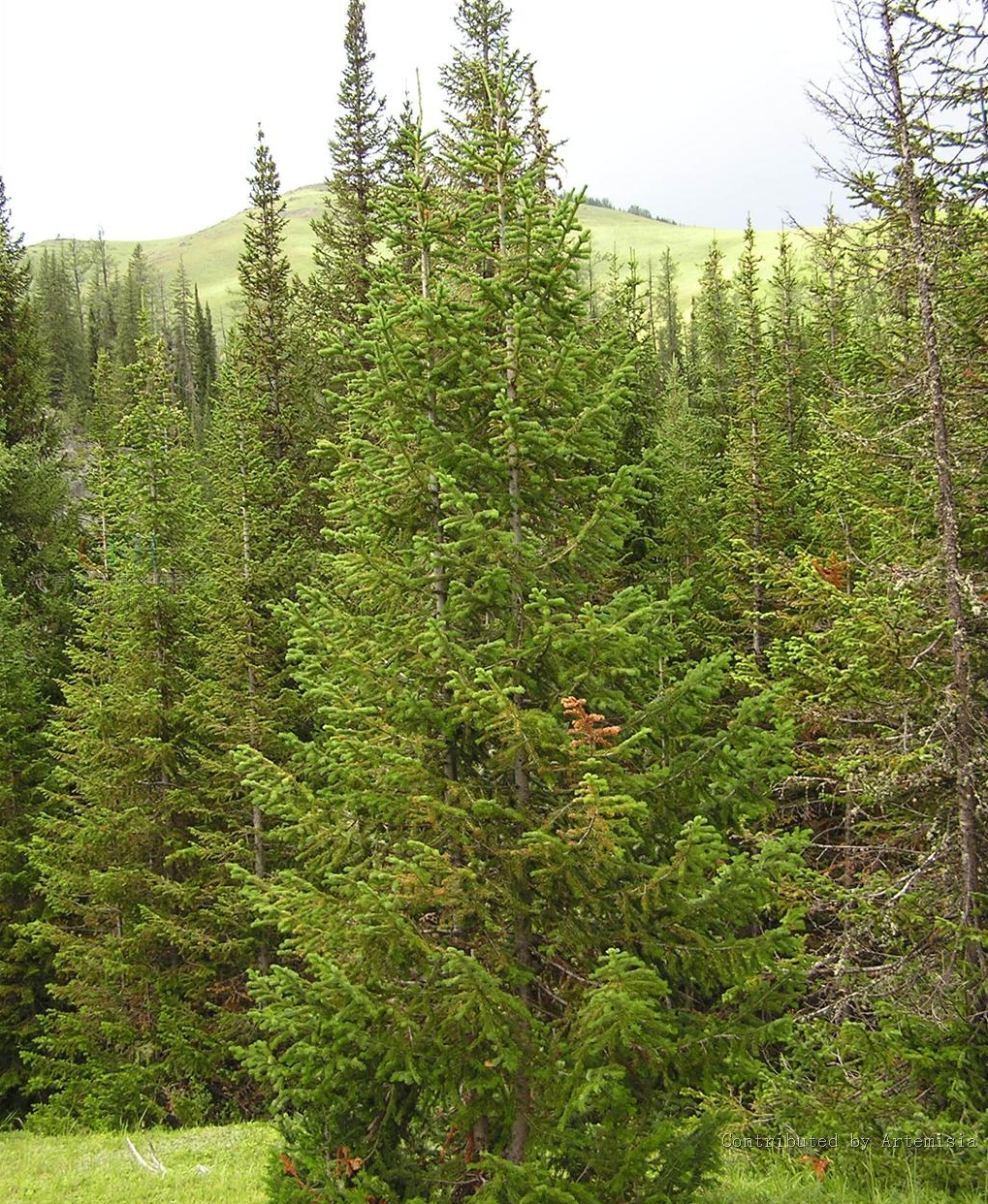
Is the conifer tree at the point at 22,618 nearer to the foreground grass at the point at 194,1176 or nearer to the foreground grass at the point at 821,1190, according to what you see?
the foreground grass at the point at 194,1176

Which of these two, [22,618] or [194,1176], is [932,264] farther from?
[22,618]

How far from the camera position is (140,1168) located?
11.8 metres

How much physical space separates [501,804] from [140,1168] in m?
9.29

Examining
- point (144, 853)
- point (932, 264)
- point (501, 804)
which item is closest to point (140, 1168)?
point (144, 853)

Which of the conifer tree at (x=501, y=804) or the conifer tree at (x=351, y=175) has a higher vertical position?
the conifer tree at (x=351, y=175)

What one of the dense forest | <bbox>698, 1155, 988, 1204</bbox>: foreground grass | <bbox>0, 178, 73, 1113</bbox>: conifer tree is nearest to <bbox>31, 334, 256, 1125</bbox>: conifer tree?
the dense forest

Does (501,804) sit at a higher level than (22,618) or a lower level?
lower

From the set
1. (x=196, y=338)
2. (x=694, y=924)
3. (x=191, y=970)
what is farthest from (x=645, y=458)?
(x=196, y=338)

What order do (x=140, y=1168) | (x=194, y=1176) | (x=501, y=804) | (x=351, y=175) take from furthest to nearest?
(x=351, y=175) → (x=140, y=1168) → (x=194, y=1176) → (x=501, y=804)

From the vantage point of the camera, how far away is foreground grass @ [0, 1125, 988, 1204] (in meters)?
7.38

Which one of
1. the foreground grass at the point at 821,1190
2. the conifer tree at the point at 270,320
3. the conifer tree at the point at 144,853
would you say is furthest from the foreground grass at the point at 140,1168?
the conifer tree at the point at 270,320

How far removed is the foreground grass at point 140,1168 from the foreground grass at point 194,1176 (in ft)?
0.04

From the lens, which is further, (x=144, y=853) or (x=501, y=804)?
(x=144, y=853)

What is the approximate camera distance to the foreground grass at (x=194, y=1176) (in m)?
7.38
